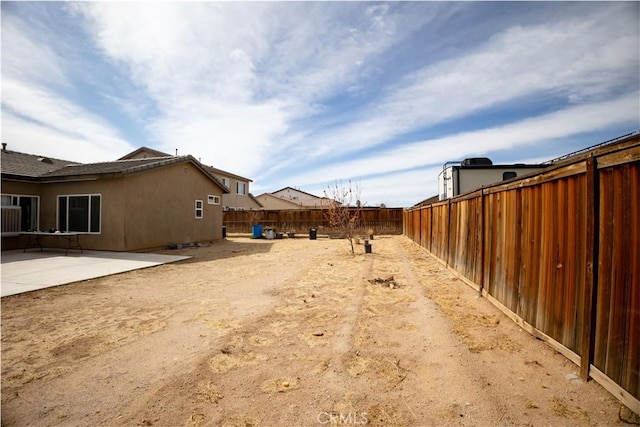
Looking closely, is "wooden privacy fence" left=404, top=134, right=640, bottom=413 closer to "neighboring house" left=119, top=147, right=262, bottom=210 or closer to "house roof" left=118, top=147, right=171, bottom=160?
"neighboring house" left=119, top=147, right=262, bottom=210

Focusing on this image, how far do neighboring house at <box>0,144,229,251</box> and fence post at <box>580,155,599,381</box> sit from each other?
12290 millimetres

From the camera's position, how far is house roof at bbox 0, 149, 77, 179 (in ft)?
39.1

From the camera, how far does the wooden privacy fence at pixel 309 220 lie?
21844 mm

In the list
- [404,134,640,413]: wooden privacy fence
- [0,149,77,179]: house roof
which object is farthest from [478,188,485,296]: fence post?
[0,149,77,179]: house roof

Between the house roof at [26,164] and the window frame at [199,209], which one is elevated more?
the house roof at [26,164]

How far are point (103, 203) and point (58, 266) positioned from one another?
3.59 m

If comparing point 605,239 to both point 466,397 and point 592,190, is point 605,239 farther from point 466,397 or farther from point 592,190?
point 466,397

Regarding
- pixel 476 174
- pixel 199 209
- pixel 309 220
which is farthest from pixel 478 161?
pixel 199 209

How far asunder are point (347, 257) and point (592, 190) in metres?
8.19

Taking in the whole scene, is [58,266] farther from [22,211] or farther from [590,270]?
[590,270]

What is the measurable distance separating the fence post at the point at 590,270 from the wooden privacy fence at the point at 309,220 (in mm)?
18957

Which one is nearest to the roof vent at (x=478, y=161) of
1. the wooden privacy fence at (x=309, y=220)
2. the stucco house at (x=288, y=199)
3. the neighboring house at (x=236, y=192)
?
the wooden privacy fence at (x=309, y=220)

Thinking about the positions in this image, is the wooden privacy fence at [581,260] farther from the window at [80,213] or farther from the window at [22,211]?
the window at [22,211]

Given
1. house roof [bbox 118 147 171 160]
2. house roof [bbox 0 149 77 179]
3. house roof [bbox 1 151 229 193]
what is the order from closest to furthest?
house roof [bbox 1 151 229 193] → house roof [bbox 0 149 77 179] → house roof [bbox 118 147 171 160]
